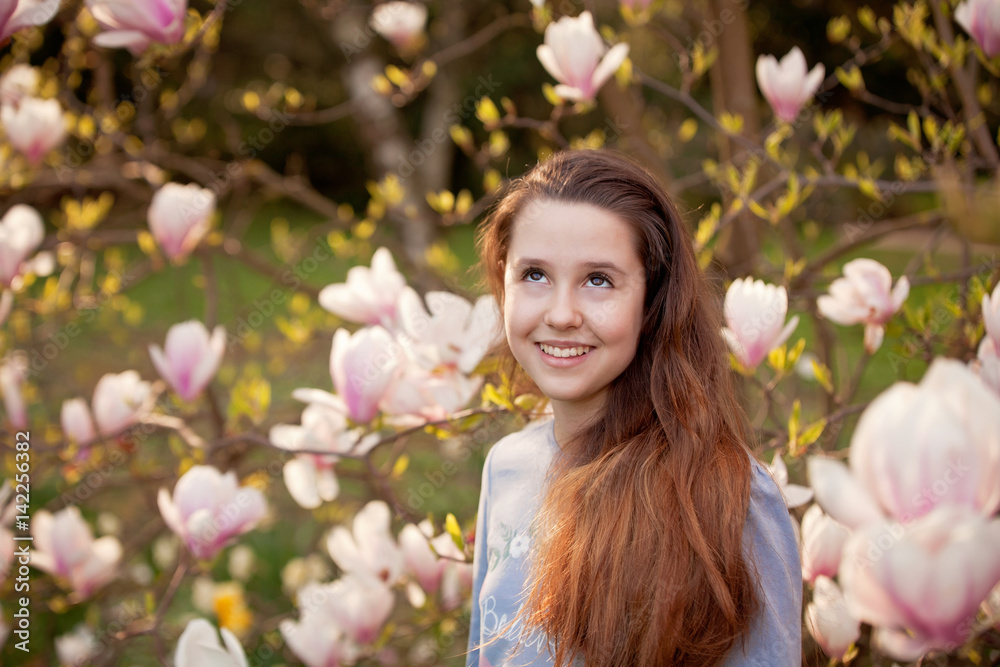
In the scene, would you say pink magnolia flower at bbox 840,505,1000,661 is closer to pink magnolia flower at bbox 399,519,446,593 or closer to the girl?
the girl

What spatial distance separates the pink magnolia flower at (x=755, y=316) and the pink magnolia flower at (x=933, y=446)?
65 cm

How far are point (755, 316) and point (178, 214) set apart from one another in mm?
1196

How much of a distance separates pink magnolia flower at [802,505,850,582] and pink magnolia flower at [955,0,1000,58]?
0.83 m

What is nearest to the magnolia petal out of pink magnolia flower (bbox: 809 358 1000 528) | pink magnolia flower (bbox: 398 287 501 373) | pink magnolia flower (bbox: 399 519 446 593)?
pink magnolia flower (bbox: 809 358 1000 528)

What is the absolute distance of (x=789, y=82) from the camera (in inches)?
56.6

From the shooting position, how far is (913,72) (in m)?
1.73

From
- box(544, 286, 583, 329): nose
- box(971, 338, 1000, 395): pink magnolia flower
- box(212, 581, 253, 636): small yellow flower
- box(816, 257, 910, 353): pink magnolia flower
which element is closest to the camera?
box(971, 338, 1000, 395): pink magnolia flower

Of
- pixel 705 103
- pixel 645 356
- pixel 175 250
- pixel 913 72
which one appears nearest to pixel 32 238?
pixel 175 250

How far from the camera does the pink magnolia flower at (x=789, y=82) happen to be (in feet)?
4.72

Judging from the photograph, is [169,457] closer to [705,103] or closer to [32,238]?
[32,238]

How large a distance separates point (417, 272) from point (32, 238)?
1.04 meters

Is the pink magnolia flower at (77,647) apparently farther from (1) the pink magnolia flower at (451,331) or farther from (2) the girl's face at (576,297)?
(2) the girl's face at (576,297)

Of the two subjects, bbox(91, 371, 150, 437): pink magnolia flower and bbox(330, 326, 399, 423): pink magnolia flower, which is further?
bbox(91, 371, 150, 437): pink magnolia flower

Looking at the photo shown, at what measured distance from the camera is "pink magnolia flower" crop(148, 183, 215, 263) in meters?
1.63
